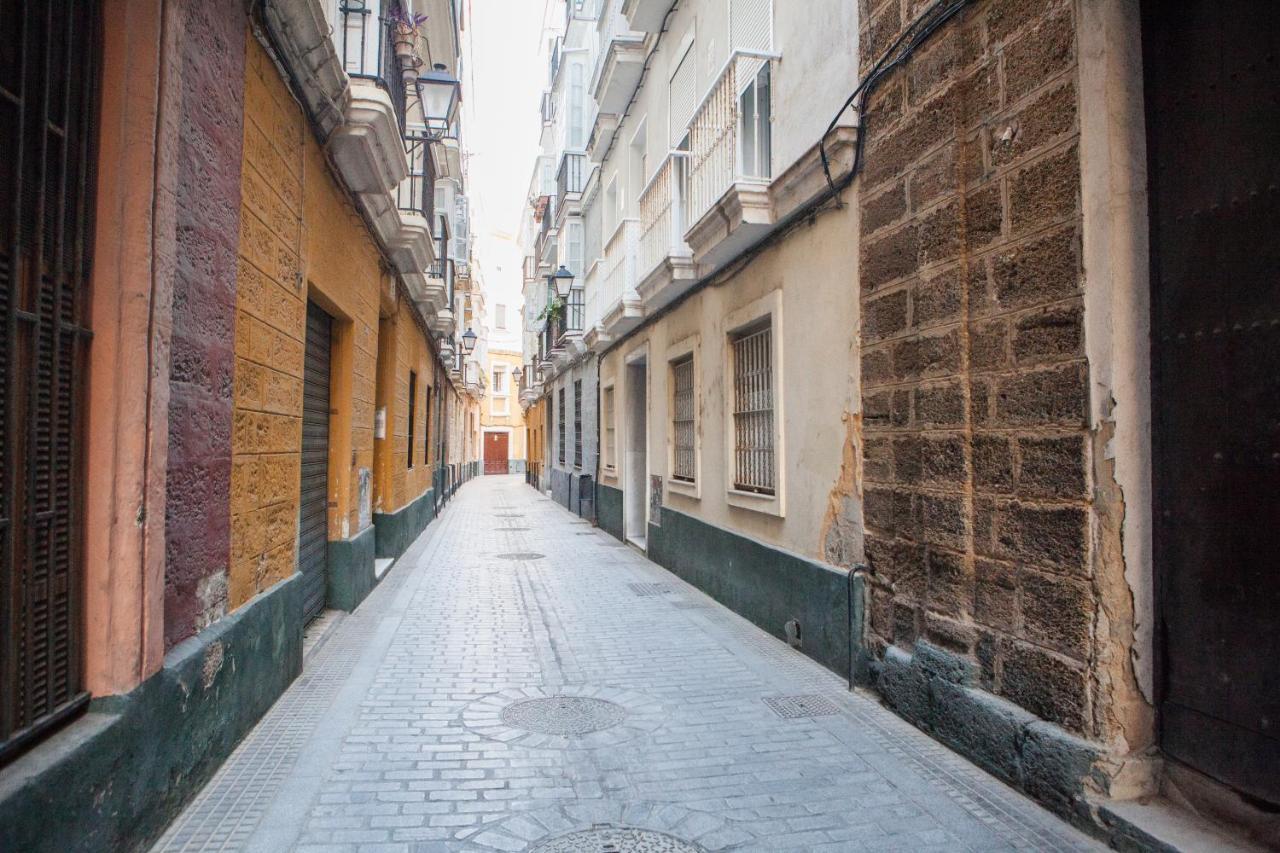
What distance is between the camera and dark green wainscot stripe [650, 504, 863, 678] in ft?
17.5

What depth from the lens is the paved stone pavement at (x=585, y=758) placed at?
10.4 ft

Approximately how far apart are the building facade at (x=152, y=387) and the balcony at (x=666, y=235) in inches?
138

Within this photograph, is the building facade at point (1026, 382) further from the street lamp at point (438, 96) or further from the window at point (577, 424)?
the window at point (577, 424)

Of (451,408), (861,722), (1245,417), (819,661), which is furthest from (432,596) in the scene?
(451,408)

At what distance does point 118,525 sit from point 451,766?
1950 mm

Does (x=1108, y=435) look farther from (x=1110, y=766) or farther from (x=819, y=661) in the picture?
(x=819, y=661)

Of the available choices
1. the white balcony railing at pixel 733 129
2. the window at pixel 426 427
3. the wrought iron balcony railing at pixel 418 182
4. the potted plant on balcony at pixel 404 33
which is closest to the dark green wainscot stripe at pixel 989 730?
the white balcony railing at pixel 733 129

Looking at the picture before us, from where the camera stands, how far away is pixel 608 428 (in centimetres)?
1512

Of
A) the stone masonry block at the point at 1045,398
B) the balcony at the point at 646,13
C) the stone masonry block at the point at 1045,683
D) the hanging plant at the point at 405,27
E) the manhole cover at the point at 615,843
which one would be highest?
the balcony at the point at 646,13

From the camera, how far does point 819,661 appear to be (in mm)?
5672

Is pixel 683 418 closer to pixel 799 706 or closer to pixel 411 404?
pixel 411 404

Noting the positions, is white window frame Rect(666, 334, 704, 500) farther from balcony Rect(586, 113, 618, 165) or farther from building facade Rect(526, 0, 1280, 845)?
balcony Rect(586, 113, 618, 165)

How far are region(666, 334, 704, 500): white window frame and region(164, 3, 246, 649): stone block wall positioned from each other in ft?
18.3

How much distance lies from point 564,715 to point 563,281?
14350mm
